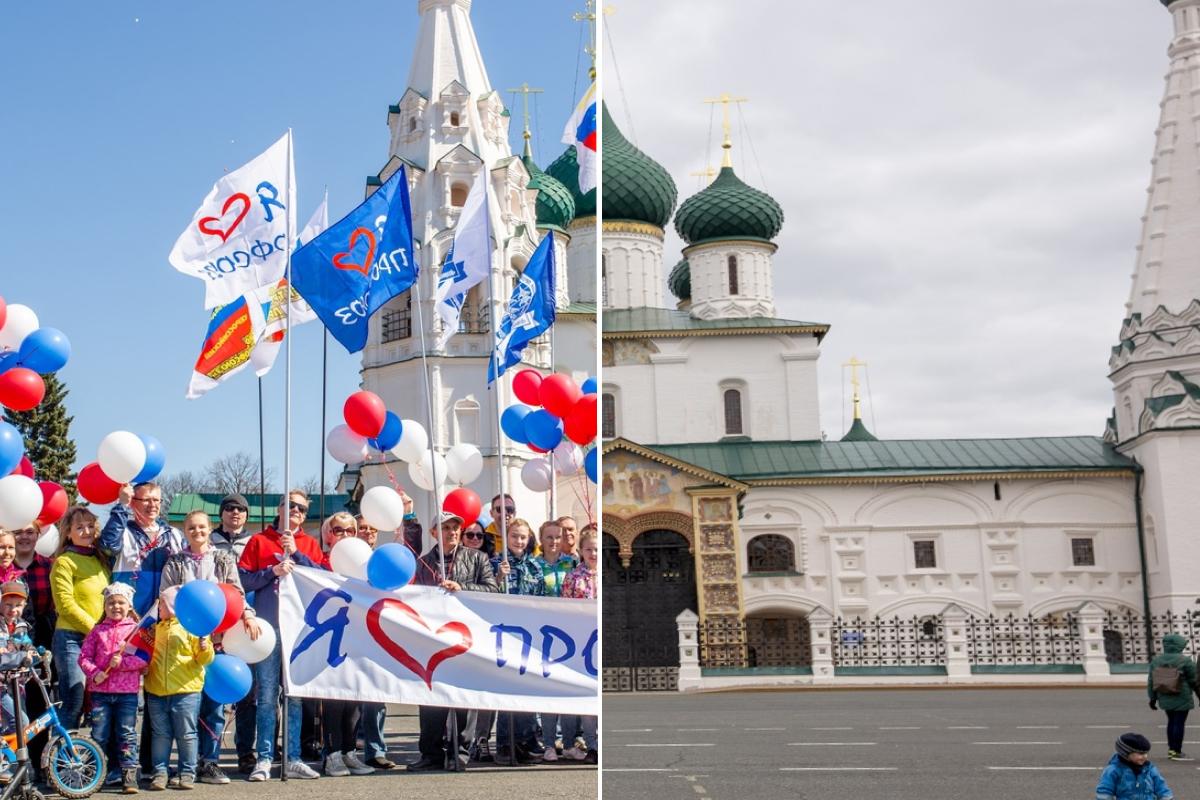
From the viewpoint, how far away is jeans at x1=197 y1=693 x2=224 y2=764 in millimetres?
7016

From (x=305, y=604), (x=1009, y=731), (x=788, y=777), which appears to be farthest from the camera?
(x=1009, y=731)

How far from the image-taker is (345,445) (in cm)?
1098

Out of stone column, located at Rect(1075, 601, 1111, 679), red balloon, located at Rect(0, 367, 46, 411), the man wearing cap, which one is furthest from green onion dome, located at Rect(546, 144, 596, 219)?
the man wearing cap

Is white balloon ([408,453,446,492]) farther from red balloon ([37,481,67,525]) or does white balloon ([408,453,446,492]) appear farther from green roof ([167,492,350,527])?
green roof ([167,492,350,527])

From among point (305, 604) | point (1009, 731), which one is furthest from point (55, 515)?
point (1009, 731)

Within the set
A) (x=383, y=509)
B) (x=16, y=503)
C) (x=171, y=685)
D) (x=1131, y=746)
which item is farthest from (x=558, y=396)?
(x=1131, y=746)

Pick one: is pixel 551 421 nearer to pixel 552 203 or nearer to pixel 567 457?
pixel 567 457

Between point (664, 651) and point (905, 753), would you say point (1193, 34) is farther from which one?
point (905, 753)

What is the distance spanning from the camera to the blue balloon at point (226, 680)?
664cm

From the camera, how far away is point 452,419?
31.2 meters

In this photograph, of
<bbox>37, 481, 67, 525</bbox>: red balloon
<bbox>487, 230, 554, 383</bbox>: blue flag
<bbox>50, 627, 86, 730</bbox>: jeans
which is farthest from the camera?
<bbox>487, 230, 554, 383</bbox>: blue flag

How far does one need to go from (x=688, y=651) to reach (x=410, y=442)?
15.1m

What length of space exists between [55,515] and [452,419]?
71.9 ft

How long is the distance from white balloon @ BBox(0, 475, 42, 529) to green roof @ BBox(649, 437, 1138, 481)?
24.4 m
